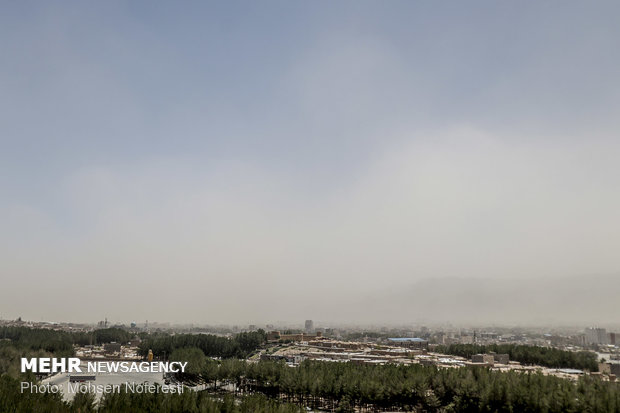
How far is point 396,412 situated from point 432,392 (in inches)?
189

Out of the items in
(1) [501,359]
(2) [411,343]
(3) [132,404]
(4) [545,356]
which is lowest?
(2) [411,343]

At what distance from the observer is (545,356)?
86312 millimetres

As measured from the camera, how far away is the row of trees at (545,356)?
267ft

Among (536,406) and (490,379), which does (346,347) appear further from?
(536,406)

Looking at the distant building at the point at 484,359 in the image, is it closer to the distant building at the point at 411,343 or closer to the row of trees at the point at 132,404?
the distant building at the point at 411,343

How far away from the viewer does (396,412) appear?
5244 centimetres

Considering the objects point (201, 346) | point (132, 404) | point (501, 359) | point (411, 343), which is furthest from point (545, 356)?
point (132, 404)

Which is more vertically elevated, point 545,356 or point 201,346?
point 545,356

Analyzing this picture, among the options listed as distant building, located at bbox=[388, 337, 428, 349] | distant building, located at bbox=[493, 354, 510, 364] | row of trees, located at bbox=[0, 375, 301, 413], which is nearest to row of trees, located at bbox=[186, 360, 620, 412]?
row of trees, located at bbox=[0, 375, 301, 413]

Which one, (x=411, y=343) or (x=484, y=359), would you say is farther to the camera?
(x=411, y=343)

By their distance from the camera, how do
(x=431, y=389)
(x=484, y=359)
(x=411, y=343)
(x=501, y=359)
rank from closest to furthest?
(x=431, y=389)
(x=484, y=359)
(x=501, y=359)
(x=411, y=343)

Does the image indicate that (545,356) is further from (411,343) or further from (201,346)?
(201,346)

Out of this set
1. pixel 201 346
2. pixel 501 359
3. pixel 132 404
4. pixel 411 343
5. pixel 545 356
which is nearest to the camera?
pixel 132 404

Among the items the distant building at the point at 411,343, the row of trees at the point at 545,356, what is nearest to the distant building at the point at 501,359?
the row of trees at the point at 545,356
